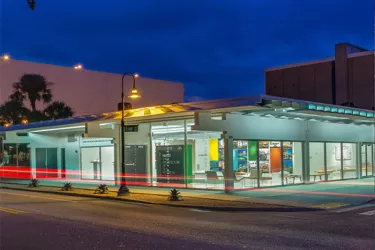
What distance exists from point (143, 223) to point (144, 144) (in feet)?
44.9

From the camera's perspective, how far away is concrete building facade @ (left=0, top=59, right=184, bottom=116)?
47.4 m

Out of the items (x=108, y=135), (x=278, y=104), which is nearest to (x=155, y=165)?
(x=108, y=135)

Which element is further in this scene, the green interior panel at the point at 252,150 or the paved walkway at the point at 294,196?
the green interior panel at the point at 252,150

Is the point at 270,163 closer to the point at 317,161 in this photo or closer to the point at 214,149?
the point at 214,149

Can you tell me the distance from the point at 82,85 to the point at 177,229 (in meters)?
45.6

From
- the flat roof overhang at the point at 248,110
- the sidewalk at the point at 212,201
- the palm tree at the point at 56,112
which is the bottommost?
the sidewalk at the point at 212,201

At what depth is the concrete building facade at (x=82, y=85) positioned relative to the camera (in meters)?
47.4

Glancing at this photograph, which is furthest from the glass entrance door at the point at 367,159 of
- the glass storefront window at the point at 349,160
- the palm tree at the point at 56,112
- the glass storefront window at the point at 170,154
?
the palm tree at the point at 56,112

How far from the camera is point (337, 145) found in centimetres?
2614

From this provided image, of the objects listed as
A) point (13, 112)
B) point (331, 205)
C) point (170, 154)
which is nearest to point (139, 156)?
point (170, 154)

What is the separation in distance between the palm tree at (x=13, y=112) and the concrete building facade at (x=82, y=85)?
5041mm

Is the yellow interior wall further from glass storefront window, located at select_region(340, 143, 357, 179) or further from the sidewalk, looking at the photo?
glass storefront window, located at select_region(340, 143, 357, 179)

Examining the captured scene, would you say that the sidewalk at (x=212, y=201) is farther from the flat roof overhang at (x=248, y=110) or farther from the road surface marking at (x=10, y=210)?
the road surface marking at (x=10, y=210)

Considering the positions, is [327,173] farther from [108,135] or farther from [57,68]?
[57,68]
